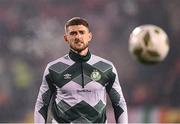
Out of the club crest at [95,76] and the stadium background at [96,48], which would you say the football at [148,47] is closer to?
the club crest at [95,76]

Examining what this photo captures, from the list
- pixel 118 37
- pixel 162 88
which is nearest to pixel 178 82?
pixel 162 88

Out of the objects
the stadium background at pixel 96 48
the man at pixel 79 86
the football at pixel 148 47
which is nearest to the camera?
the football at pixel 148 47

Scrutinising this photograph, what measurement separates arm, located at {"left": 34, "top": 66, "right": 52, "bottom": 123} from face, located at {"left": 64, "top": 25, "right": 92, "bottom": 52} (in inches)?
15.3

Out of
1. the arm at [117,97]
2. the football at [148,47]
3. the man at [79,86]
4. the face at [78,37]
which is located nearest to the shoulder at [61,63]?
the man at [79,86]

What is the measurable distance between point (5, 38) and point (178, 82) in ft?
13.2

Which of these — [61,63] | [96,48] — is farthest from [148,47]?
[96,48]

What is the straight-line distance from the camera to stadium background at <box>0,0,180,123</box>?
11852 mm

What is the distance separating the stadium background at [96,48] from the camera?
1185 cm

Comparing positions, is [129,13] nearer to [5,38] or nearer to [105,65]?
[5,38]

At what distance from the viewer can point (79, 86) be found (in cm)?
518

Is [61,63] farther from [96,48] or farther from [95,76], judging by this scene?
[96,48]

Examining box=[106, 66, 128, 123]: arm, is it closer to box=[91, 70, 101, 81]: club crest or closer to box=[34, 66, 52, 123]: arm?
box=[91, 70, 101, 81]: club crest

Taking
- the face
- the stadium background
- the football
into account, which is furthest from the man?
the stadium background

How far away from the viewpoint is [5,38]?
41.1 feet
